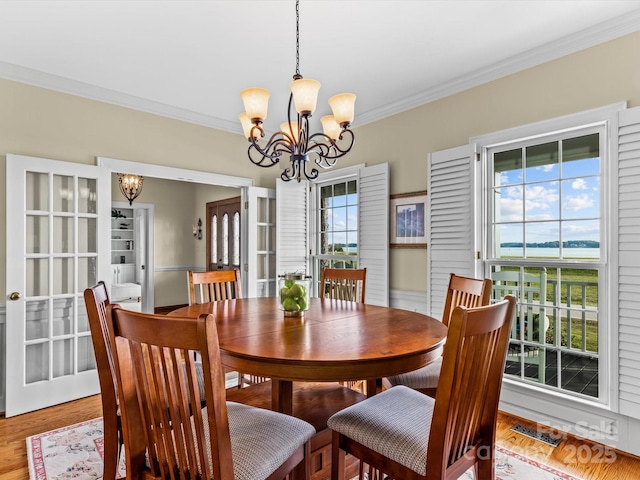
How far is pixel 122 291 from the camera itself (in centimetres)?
589

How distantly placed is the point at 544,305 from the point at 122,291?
578 centimetres

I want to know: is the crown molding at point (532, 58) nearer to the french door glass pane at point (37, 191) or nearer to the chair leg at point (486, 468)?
the chair leg at point (486, 468)

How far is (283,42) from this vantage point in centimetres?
257

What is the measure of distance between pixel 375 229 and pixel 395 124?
42.2 inches

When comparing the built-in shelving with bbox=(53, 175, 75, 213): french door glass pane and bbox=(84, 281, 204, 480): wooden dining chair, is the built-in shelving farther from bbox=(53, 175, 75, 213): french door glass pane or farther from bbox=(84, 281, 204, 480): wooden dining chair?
bbox=(84, 281, 204, 480): wooden dining chair

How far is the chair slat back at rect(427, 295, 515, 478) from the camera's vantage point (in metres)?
1.12

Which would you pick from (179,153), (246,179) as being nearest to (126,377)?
(179,153)

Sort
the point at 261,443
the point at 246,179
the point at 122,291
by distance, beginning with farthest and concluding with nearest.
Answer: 1. the point at 122,291
2. the point at 246,179
3. the point at 261,443

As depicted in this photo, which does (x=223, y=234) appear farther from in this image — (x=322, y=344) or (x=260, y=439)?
(x=260, y=439)

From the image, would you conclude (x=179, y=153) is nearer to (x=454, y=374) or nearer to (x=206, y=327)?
(x=206, y=327)

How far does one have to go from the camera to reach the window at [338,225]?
13.9 feet

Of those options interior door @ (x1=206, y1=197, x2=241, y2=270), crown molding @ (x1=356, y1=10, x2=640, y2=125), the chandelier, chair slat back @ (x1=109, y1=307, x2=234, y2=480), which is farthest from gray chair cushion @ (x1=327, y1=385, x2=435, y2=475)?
interior door @ (x1=206, y1=197, x2=241, y2=270)

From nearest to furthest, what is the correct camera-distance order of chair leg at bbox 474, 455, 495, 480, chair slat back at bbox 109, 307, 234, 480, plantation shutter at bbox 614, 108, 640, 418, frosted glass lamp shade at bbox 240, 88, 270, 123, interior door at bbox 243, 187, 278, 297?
chair slat back at bbox 109, 307, 234, 480 < chair leg at bbox 474, 455, 495, 480 < frosted glass lamp shade at bbox 240, 88, 270, 123 < plantation shutter at bbox 614, 108, 640, 418 < interior door at bbox 243, 187, 278, 297

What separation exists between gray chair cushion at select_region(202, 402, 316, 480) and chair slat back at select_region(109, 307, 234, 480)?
108 mm
